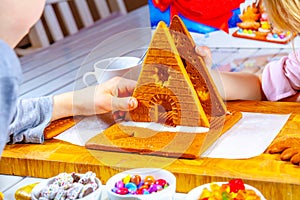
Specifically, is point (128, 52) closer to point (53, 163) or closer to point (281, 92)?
point (281, 92)

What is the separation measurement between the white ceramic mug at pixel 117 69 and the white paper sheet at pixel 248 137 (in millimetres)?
198

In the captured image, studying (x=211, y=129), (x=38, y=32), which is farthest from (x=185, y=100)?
(x=38, y=32)

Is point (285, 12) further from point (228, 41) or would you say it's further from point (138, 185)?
point (228, 41)

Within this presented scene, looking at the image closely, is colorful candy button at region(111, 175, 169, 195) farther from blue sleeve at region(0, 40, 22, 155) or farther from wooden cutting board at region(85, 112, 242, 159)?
blue sleeve at region(0, 40, 22, 155)

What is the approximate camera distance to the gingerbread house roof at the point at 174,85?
2.83 ft

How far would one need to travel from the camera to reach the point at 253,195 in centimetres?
62

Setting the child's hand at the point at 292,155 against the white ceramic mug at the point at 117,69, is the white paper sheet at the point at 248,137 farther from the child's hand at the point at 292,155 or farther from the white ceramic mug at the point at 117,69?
the white ceramic mug at the point at 117,69

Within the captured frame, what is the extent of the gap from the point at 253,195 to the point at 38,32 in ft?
5.03

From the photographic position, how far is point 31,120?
3.11ft

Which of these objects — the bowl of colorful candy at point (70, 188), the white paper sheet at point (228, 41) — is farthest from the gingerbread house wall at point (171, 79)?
the white paper sheet at point (228, 41)

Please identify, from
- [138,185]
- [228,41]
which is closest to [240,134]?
[138,185]

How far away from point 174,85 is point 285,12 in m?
0.19

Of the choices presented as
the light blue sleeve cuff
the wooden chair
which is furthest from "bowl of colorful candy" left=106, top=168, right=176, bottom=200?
the wooden chair

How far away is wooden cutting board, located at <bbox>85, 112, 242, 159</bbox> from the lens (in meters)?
0.81
